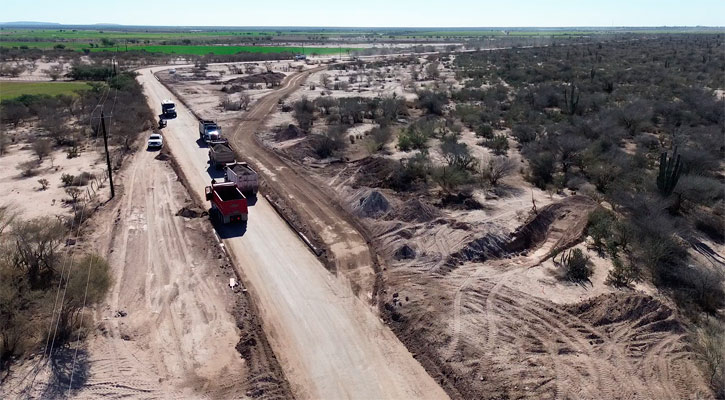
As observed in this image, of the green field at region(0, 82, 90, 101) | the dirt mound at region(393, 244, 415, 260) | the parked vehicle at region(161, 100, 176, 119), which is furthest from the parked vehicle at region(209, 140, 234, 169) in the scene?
the green field at region(0, 82, 90, 101)

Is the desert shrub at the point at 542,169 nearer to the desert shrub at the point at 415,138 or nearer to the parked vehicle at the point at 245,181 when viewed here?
the desert shrub at the point at 415,138

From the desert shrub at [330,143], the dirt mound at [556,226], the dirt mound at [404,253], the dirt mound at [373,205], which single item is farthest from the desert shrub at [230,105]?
the dirt mound at [556,226]

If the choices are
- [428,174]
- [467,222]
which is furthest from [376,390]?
[428,174]

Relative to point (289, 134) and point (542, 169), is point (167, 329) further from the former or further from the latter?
point (289, 134)

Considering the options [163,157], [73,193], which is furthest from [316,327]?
[163,157]

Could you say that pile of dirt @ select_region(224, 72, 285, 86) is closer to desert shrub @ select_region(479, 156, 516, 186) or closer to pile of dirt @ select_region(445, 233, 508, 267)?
desert shrub @ select_region(479, 156, 516, 186)
